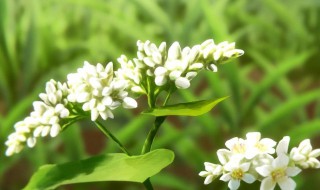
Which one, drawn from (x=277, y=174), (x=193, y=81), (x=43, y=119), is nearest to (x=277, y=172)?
(x=277, y=174)

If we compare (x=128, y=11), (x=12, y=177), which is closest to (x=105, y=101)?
(x=12, y=177)

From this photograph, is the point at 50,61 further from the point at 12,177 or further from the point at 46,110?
the point at 46,110

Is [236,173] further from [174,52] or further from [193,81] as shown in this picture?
[193,81]

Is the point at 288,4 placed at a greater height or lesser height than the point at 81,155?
greater

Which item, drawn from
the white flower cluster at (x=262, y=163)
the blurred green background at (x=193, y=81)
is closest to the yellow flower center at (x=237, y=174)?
the white flower cluster at (x=262, y=163)

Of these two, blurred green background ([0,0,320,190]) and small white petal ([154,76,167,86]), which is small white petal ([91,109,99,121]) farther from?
blurred green background ([0,0,320,190])

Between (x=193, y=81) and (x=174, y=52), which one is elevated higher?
(x=193, y=81)

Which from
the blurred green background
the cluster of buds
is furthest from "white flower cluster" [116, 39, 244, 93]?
the blurred green background

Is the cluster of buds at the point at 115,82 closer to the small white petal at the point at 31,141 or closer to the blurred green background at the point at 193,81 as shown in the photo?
the small white petal at the point at 31,141
